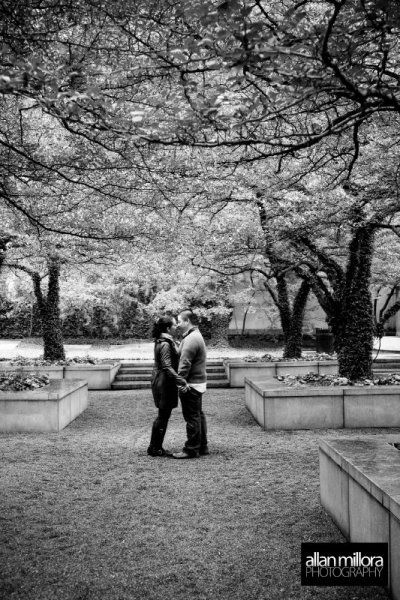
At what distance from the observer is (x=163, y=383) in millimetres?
6605

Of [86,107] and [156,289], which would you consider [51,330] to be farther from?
[156,289]

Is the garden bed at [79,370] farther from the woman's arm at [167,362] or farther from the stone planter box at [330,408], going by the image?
the woman's arm at [167,362]

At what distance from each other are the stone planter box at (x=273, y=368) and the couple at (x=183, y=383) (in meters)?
7.55

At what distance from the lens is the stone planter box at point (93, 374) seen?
1409 centimetres

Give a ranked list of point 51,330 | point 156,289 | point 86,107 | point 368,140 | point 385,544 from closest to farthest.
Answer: point 385,544, point 86,107, point 368,140, point 51,330, point 156,289

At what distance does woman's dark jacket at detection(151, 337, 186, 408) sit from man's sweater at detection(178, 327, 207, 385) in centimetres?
14

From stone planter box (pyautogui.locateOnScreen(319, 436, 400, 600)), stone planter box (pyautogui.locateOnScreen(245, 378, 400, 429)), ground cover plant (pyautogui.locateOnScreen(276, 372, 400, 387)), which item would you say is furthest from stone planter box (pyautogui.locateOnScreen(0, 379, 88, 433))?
stone planter box (pyautogui.locateOnScreen(319, 436, 400, 600))

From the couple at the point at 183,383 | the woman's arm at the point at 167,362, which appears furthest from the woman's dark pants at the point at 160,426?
the woman's arm at the point at 167,362

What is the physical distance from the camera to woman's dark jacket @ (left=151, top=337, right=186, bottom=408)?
659 centimetres

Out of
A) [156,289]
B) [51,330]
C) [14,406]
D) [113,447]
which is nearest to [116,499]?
[113,447]

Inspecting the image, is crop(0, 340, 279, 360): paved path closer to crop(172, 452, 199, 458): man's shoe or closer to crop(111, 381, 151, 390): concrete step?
crop(111, 381, 151, 390): concrete step

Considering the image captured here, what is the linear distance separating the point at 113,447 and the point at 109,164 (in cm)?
394

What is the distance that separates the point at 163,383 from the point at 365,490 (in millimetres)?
3459

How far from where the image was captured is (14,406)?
8.41m
